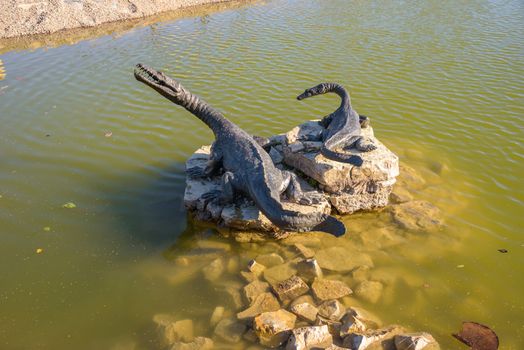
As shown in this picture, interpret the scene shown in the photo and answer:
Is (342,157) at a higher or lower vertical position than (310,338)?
higher

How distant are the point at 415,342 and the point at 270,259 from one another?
229 cm

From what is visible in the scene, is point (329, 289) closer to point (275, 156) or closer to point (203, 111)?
point (275, 156)

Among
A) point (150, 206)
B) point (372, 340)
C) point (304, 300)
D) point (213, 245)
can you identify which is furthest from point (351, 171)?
point (150, 206)

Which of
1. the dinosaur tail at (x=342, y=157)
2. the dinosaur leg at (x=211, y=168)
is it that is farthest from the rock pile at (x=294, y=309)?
the dinosaur leg at (x=211, y=168)

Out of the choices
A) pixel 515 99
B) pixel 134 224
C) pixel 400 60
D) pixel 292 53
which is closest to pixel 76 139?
pixel 134 224

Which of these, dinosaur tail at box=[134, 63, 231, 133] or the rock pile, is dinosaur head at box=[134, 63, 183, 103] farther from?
the rock pile

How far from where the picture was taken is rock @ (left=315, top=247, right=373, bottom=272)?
5.85 m

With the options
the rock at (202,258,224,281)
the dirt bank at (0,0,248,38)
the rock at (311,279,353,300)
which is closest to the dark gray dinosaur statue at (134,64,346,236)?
the rock at (311,279,353,300)

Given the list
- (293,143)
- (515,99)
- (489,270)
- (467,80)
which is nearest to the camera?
(489,270)

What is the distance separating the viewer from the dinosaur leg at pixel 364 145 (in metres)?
7.06

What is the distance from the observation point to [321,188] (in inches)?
273

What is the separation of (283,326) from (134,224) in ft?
11.0

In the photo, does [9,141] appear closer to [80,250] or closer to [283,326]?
[80,250]

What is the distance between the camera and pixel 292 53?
1391 centimetres
